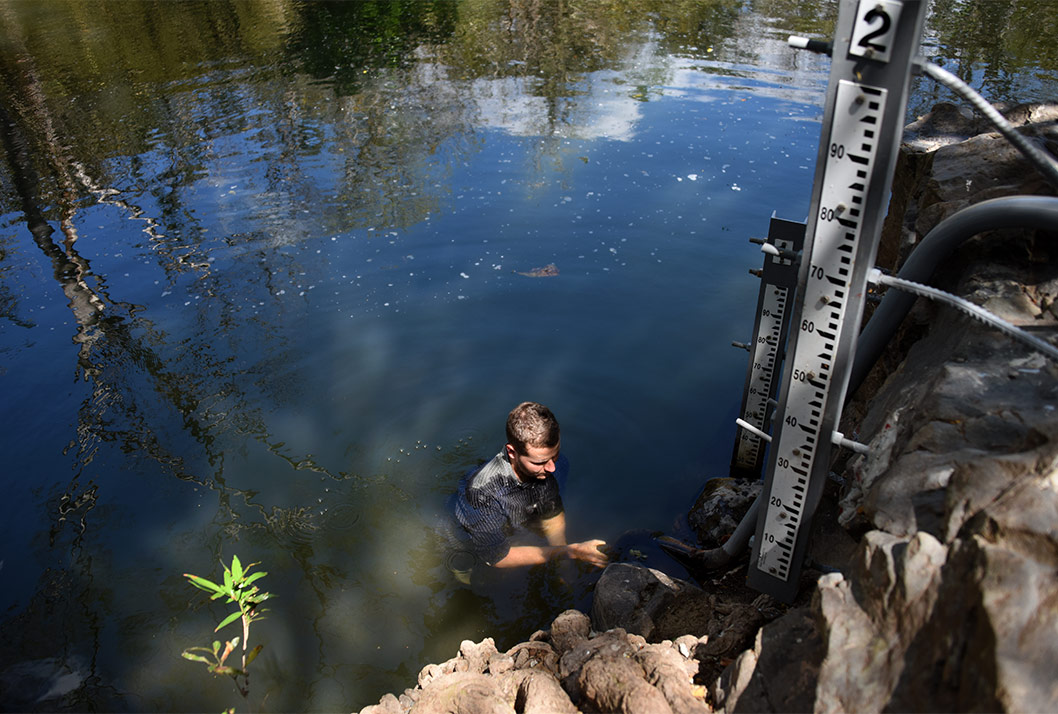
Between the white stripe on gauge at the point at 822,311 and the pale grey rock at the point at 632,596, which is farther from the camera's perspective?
the pale grey rock at the point at 632,596

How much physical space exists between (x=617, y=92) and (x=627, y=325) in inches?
262

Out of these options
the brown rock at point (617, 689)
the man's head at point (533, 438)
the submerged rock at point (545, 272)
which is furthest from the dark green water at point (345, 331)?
the brown rock at point (617, 689)

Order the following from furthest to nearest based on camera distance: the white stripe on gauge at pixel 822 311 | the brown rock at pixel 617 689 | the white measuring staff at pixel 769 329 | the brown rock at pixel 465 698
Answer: the white measuring staff at pixel 769 329, the brown rock at pixel 465 698, the brown rock at pixel 617 689, the white stripe on gauge at pixel 822 311

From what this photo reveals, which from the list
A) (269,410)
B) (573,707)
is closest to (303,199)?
(269,410)

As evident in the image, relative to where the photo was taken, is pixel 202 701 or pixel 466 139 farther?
pixel 466 139

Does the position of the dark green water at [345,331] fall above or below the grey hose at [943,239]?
below

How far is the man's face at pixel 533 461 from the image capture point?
3840mm

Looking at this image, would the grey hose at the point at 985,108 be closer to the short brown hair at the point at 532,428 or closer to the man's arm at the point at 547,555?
the short brown hair at the point at 532,428

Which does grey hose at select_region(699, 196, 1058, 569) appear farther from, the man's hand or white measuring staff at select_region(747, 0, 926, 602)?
the man's hand

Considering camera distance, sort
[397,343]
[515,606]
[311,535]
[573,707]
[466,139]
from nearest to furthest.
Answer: [573,707]
[515,606]
[311,535]
[397,343]
[466,139]

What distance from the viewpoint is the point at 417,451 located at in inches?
203

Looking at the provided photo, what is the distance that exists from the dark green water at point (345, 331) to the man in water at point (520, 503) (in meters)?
0.19

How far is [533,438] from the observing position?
3.81m

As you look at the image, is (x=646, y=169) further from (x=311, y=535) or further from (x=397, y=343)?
(x=311, y=535)
